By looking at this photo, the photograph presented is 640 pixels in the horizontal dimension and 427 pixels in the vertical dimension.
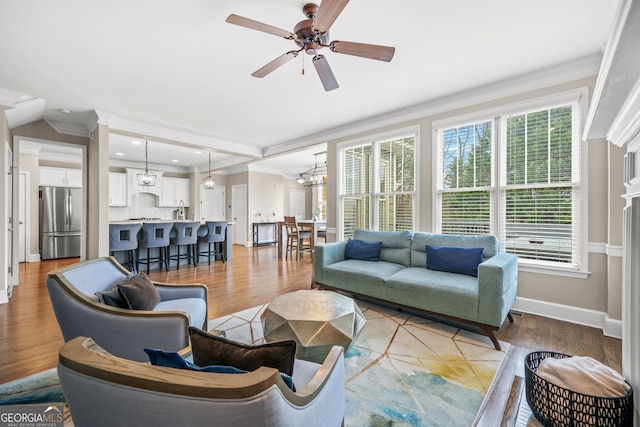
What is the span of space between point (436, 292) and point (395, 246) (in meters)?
1.13

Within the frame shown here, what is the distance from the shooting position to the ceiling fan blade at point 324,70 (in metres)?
2.25

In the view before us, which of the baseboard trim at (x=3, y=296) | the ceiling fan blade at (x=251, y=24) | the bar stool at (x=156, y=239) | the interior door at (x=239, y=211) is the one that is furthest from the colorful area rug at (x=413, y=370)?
the interior door at (x=239, y=211)

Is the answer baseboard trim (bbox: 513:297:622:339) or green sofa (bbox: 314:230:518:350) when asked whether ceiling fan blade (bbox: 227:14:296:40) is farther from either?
baseboard trim (bbox: 513:297:622:339)

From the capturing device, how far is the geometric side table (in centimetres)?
185

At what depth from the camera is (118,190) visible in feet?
A: 25.8

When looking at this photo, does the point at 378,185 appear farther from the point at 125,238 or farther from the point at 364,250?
the point at 125,238

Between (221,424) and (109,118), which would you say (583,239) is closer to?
(221,424)

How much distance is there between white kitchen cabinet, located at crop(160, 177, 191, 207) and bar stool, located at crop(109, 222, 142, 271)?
4158mm

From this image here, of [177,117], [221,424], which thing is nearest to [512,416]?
[221,424]

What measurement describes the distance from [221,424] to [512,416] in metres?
1.32

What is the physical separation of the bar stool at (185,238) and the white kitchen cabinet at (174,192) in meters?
3.72

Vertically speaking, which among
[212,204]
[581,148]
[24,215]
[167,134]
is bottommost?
[24,215]

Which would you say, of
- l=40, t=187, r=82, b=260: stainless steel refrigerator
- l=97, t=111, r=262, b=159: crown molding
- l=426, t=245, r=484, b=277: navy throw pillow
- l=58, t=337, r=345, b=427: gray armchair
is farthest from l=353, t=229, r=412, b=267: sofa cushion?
l=40, t=187, r=82, b=260: stainless steel refrigerator

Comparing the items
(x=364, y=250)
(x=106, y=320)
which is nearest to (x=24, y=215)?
(x=106, y=320)
